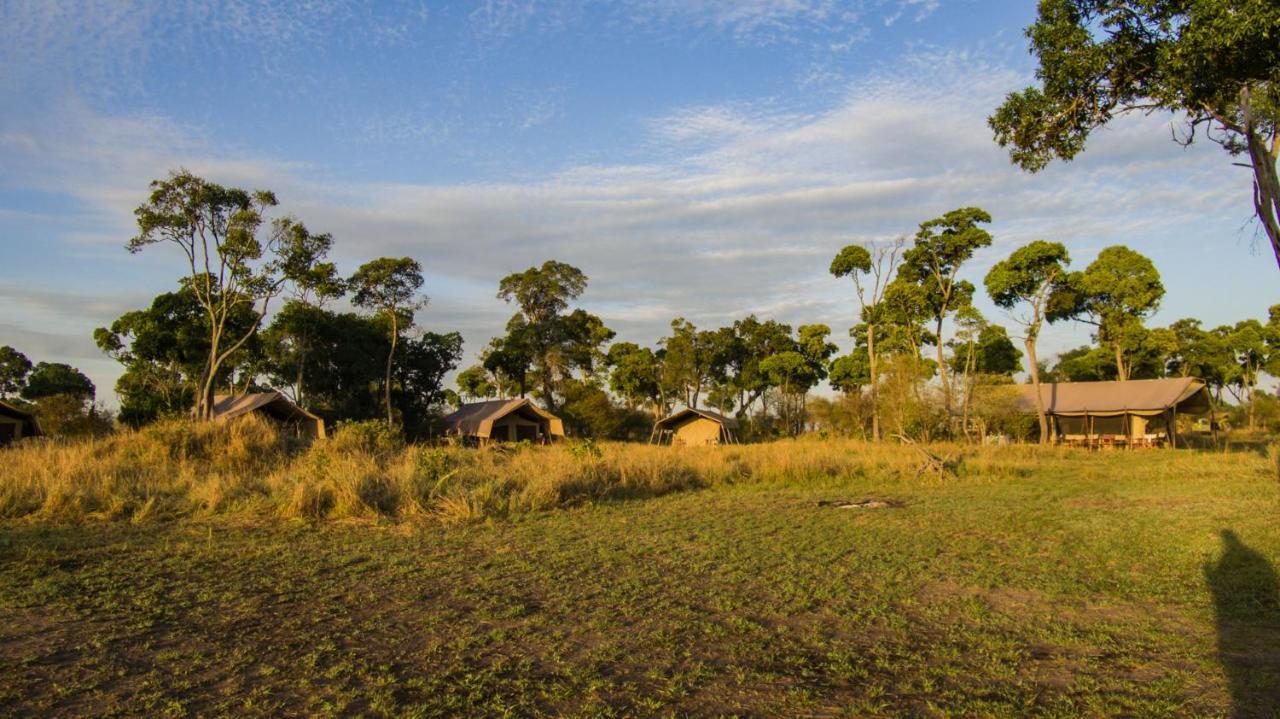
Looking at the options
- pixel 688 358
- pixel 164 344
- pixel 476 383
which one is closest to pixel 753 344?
pixel 688 358

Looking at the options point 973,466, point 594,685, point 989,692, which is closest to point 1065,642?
point 989,692

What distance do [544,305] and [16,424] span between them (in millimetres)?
28398

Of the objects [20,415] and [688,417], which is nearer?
[20,415]

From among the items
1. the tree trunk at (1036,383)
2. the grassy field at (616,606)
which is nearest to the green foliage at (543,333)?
the tree trunk at (1036,383)

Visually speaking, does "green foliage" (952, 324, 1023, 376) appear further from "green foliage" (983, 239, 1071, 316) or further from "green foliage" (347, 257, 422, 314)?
"green foliage" (347, 257, 422, 314)

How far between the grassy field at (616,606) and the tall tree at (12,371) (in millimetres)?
50407

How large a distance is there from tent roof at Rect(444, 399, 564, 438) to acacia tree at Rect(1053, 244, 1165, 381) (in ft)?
88.8

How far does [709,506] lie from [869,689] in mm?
7883

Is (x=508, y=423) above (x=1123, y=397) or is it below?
below

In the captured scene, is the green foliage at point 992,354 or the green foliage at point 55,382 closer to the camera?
the green foliage at point 992,354

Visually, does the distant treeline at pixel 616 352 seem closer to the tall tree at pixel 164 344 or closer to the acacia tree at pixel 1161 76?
the tall tree at pixel 164 344

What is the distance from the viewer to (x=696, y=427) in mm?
41062

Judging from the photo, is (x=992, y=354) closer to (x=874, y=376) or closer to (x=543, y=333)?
(x=874, y=376)

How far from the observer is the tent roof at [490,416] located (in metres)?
37.8
